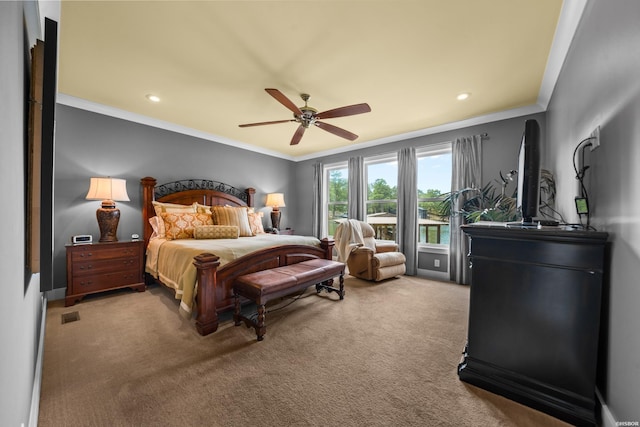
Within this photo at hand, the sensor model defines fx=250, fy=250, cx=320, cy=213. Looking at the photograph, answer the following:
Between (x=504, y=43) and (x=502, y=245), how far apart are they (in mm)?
1841

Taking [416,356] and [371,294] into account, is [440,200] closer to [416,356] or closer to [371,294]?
[371,294]

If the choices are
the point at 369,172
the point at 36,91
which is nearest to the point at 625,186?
the point at 36,91

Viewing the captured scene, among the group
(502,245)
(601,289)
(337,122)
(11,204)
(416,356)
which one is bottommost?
(416,356)

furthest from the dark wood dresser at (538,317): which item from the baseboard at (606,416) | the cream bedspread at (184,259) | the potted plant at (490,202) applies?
the cream bedspread at (184,259)

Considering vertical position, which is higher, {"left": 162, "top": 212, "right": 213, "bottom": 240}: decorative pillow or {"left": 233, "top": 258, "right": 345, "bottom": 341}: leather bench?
{"left": 162, "top": 212, "right": 213, "bottom": 240}: decorative pillow

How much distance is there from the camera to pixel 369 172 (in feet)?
17.7

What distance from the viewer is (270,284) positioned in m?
2.32

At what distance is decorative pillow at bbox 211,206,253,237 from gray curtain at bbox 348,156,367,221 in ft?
7.33

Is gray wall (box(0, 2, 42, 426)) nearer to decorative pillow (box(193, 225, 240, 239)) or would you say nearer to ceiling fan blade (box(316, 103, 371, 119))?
ceiling fan blade (box(316, 103, 371, 119))

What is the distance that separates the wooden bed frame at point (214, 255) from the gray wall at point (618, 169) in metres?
2.68

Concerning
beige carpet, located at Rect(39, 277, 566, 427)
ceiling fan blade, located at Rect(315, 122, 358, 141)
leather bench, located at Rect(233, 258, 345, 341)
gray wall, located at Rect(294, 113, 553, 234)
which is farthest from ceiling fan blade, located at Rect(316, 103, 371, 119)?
gray wall, located at Rect(294, 113, 553, 234)

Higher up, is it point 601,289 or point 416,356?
point 601,289

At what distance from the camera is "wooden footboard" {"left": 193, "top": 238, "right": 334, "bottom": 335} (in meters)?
2.32

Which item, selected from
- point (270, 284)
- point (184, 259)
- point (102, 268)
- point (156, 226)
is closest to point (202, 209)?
point (156, 226)
